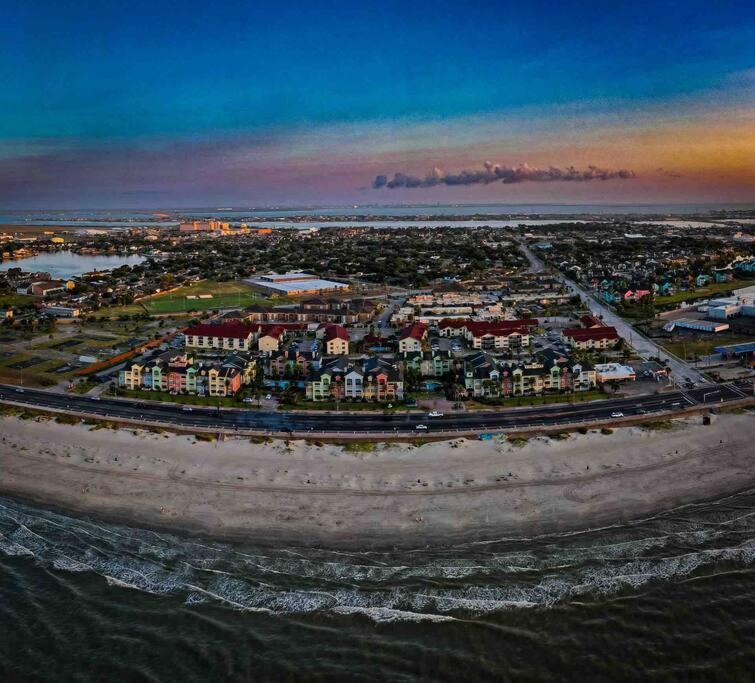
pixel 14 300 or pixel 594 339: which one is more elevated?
pixel 14 300

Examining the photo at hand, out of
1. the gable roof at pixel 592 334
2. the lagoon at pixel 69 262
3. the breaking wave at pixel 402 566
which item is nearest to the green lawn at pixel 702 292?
the gable roof at pixel 592 334

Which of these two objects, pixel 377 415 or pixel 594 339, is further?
pixel 594 339

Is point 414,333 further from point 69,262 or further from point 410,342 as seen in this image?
point 69,262

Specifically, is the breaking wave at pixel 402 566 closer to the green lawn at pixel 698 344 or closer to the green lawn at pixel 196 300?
the green lawn at pixel 698 344

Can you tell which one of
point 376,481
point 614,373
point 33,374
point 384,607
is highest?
point 33,374

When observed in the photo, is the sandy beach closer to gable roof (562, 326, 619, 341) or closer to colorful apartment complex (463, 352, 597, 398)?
colorful apartment complex (463, 352, 597, 398)

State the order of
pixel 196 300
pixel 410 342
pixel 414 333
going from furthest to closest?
pixel 196 300 → pixel 414 333 → pixel 410 342

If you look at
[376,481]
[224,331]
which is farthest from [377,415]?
[224,331]
